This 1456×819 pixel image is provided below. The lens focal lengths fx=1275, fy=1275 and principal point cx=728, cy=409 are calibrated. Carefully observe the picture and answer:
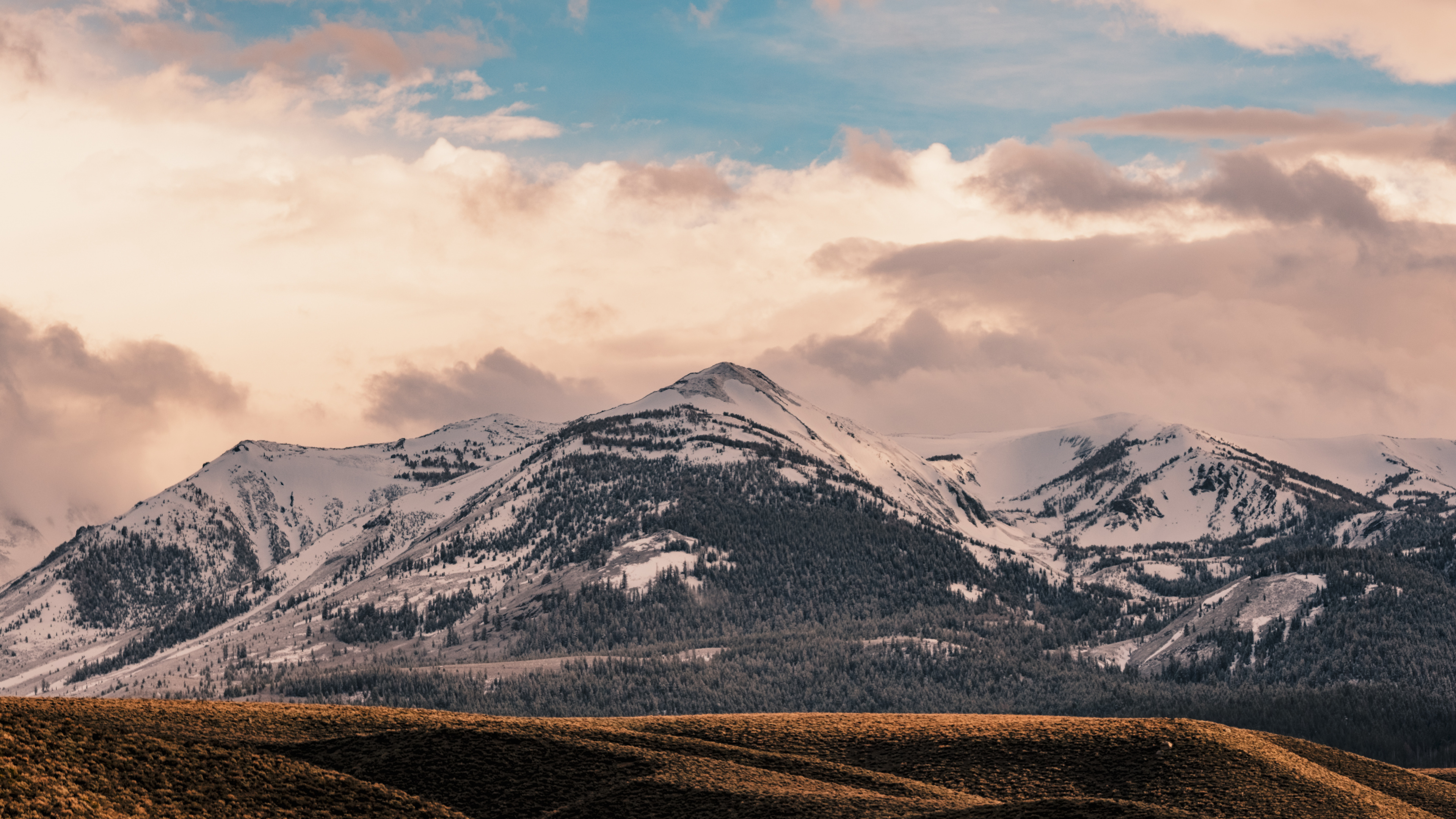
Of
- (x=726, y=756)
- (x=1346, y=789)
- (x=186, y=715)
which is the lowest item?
(x=1346, y=789)

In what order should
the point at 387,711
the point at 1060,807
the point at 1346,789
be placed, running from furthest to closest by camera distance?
the point at 387,711, the point at 1346,789, the point at 1060,807

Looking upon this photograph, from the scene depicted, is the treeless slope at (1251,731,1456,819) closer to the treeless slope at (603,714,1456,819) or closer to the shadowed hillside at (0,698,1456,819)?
the shadowed hillside at (0,698,1456,819)


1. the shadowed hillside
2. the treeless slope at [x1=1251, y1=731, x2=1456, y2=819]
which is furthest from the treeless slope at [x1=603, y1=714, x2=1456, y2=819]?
the treeless slope at [x1=1251, y1=731, x2=1456, y2=819]

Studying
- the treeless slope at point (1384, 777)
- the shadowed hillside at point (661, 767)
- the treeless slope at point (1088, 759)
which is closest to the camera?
the shadowed hillside at point (661, 767)

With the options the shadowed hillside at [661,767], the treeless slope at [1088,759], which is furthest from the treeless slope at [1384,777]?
the treeless slope at [1088,759]

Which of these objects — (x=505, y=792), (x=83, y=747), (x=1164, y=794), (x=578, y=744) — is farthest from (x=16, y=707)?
(x=1164, y=794)

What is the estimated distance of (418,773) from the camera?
116438mm

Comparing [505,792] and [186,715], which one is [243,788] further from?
[186,715]

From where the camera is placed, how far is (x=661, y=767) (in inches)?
4904

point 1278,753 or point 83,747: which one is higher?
point 83,747

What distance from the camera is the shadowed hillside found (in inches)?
3812

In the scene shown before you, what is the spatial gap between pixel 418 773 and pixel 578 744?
18.6m

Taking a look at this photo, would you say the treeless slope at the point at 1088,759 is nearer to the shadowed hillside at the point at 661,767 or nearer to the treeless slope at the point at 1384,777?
the shadowed hillside at the point at 661,767

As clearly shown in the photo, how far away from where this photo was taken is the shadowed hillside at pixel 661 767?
96812 mm
